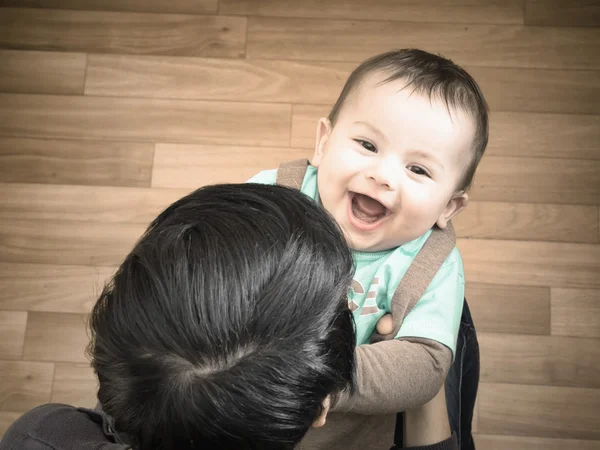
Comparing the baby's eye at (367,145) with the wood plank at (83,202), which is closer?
the baby's eye at (367,145)

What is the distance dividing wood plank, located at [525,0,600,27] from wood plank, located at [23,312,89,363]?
111cm

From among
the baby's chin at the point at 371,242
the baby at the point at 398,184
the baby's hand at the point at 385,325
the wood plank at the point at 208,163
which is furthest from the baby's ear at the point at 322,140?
the wood plank at the point at 208,163

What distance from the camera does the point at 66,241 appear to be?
54.5 inches

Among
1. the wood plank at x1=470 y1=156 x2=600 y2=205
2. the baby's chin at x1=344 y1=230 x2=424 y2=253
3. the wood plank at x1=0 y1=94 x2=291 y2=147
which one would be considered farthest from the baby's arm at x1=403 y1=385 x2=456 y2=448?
the wood plank at x1=0 y1=94 x2=291 y2=147

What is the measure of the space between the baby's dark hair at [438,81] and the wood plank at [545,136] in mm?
568

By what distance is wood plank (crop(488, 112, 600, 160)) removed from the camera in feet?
4.55

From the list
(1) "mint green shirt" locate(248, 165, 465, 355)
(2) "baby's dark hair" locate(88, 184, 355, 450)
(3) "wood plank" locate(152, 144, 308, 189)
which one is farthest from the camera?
(3) "wood plank" locate(152, 144, 308, 189)

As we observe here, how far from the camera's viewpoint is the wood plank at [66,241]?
137 cm

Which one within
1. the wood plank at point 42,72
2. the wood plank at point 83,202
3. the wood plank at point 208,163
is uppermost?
the wood plank at point 42,72

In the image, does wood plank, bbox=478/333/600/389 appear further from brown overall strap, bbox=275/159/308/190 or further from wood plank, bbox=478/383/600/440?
brown overall strap, bbox=275/159/308/190

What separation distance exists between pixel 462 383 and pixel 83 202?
830 millimetres

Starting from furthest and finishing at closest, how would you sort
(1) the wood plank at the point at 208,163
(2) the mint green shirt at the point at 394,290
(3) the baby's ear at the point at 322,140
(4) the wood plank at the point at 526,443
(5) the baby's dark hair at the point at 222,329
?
(1) the wood plank at the point at 208,163 < (4) the wood plank at the point at 526,443 < (3) the baby's ear at the point at 322,140 < (2) the mint green shirt at the point at 394,290 < (5) the baby's dark hair at the point at 222,329

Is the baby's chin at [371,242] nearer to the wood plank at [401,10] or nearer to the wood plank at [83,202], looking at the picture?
the wood plank at [83,202]

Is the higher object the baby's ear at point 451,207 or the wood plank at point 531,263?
the baby's ear at point 451,207
